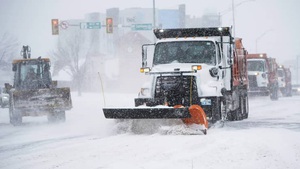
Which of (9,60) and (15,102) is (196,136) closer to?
(15,102)

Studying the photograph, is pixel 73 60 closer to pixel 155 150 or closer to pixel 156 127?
pixel 156 127

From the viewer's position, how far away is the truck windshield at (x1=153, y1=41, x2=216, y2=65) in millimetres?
14586

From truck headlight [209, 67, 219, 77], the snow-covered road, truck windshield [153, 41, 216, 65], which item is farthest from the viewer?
truck windshield [153, 41, 216, 65]

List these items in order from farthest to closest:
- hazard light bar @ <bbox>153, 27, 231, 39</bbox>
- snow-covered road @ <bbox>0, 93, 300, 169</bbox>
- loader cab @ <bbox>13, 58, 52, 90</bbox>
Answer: loader cab @ <bbox>13, 58, 52, 90</bbox>
hazard light bar @ <bbox>153, 27, 231, 39</bbox>
snow-covered road @ <bbox>0, 93, 300, 169</bbox>

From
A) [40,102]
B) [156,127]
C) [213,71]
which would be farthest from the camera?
[40,102]

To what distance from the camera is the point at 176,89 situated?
1374 centimetres

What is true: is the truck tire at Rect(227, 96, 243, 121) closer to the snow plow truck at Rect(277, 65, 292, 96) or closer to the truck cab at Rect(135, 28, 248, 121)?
the truck cab at Rect(135, 28, 248, 121)

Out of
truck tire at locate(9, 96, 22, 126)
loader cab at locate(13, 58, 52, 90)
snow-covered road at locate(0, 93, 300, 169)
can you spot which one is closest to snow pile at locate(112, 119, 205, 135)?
snow-covered road at locate(0, 93, 300, 169)

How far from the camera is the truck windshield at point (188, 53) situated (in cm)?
1459

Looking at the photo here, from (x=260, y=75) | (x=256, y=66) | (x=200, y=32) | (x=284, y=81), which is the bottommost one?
(x=284, y=81)

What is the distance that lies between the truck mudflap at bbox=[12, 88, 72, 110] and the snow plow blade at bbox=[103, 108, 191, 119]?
655 cm

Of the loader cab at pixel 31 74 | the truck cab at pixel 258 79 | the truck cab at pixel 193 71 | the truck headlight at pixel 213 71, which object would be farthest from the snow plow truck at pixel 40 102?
the truck cab at pixel 258 79

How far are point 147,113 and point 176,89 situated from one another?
156 cm

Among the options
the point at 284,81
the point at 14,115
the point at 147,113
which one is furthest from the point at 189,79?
the point at 284,81
